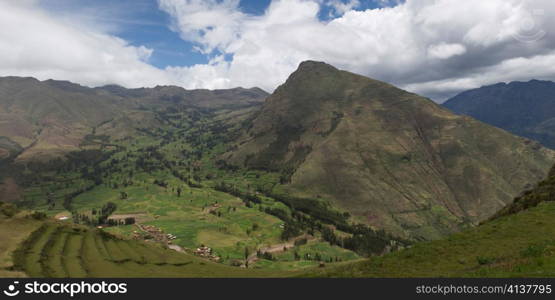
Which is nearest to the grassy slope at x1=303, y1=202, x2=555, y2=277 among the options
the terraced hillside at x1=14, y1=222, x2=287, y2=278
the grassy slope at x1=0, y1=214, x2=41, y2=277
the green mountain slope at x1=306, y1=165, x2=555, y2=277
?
the green mountain slope at x1=306, y1=165, x2=555, y2=277

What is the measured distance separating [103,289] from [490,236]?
192ft

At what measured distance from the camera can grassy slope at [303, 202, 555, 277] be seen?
38.3m

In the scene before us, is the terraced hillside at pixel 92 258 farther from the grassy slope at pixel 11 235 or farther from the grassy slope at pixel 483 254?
the grassy slope at pixel 483 254

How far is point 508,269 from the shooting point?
3566 centimetres

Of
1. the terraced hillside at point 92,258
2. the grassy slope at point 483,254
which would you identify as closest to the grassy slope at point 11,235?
the terraced hillside at point 92,258

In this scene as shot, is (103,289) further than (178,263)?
No

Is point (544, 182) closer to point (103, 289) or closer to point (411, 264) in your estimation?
point (411, 264)

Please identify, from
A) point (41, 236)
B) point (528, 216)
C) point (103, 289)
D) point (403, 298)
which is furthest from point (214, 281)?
point (41, 236)

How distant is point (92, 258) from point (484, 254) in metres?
88.1

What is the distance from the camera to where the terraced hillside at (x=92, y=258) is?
70.7 metres

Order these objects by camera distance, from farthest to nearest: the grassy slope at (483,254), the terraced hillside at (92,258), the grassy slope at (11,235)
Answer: the terraced hillside at (92,258) < the grassy slope at (11,235) < the grassy slope at (483,254)

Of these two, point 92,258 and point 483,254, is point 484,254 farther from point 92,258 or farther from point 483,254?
point 92,258

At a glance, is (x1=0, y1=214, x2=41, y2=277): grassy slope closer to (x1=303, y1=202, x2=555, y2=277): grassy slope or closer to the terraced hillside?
the terraced hillside

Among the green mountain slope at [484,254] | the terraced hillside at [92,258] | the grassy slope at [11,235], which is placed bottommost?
the terraced hillside at [92,258]
